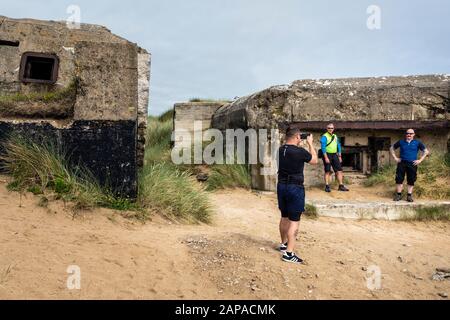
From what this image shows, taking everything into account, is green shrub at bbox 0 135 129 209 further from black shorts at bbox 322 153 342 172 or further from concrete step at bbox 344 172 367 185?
concrete step at bbox 344 172 367 185

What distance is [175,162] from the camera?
10.4 m

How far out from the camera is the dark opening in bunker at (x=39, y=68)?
23.8 feet

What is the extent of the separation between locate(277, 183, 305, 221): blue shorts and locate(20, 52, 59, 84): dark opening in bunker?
5.39 m

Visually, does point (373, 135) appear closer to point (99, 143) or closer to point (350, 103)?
point (350, 103)

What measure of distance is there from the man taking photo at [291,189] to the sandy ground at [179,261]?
22 cm

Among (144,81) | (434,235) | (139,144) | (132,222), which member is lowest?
(434,235)

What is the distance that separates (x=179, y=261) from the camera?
3.38 metres

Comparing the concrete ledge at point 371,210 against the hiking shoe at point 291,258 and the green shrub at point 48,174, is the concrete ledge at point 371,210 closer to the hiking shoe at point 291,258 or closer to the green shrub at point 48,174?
the hiking shoe at point 291,258

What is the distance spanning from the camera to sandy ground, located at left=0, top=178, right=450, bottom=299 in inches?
109

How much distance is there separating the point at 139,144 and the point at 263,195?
308 cm

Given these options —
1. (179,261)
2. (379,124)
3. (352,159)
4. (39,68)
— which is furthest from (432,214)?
(39,68)

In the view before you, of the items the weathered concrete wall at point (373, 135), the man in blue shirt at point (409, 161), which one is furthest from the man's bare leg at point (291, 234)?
the weathered concrete wall at point (373, 135)
